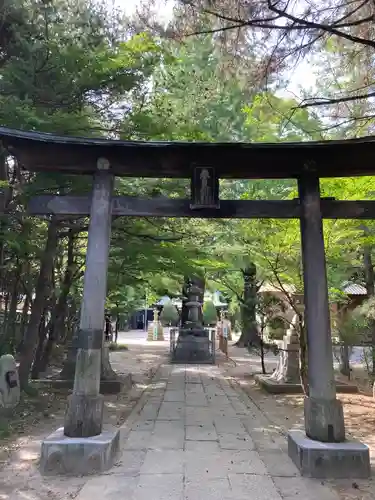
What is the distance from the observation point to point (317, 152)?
5156mm

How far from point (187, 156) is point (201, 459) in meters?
3.68

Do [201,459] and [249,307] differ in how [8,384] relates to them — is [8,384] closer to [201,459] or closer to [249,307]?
[201,459]

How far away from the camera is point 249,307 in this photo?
1305 centimetres

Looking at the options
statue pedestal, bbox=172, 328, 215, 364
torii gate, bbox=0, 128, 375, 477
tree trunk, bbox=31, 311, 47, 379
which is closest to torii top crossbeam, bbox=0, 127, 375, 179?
torii gate, bbox=0, 128, 375, 477

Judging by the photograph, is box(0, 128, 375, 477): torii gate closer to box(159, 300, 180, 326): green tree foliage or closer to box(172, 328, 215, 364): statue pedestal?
box(172, 328, 215, 364): statue pedestal

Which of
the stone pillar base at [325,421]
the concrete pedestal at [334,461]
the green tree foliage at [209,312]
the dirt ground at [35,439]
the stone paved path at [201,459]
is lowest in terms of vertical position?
the dirt ground at [35,439]

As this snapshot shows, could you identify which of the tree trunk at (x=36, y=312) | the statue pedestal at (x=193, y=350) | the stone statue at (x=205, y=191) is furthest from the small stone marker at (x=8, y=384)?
the statue pedestal at (x=193, y=350)

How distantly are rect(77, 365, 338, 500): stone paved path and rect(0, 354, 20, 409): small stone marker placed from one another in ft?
7.09

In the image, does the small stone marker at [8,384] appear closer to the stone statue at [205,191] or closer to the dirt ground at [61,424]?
the dirt ground at [61,424]

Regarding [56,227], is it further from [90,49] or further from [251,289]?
[251,289]

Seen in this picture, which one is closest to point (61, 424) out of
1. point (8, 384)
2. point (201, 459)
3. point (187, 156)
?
point (8, 384)

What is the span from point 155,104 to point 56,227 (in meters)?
3.15

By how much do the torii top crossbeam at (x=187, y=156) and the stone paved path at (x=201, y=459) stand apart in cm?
352

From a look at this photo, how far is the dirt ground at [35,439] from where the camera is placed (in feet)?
12.8
